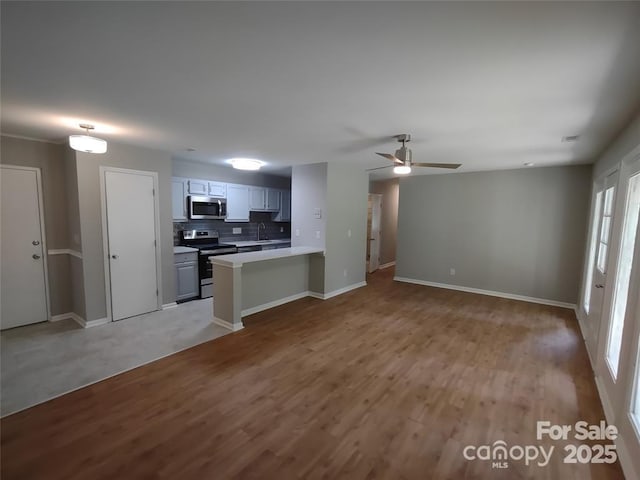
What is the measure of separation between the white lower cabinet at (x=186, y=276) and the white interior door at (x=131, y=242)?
43cm

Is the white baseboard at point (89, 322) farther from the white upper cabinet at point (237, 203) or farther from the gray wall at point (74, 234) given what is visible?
the white upper cabinet at point (237, 203)

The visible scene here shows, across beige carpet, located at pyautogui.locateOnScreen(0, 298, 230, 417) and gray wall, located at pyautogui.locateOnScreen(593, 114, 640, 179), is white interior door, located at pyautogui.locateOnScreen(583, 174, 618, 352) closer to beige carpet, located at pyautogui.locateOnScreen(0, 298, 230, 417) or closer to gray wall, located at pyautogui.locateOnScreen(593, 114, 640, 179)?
gray wall, located at pyautogui.locateOnScreen(593, 114, 640, 179)

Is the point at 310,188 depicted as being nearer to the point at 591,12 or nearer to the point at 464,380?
the point at 464,380

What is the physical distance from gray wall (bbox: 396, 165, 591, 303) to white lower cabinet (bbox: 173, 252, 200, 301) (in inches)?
171

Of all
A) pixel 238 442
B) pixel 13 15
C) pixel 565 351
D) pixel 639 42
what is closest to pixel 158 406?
pixel 238 442

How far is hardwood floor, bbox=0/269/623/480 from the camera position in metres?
1.82

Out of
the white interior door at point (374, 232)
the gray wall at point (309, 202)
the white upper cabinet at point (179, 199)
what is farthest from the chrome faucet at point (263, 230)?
the white interior door at point (374, 232)

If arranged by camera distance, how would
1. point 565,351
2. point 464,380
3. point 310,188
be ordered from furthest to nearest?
point 310,188
point 565,351
point 464,380

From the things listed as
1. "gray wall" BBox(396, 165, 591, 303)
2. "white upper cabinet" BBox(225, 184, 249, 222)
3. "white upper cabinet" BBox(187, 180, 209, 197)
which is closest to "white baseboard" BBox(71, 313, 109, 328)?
"white upper cabinet" BBox(187, 180, 209, 197)

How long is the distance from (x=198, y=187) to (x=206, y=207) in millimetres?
387

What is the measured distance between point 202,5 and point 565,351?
184 inches

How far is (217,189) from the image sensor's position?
5.60 metres

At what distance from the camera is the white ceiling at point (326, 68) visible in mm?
1278

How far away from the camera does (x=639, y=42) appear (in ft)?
4.56
